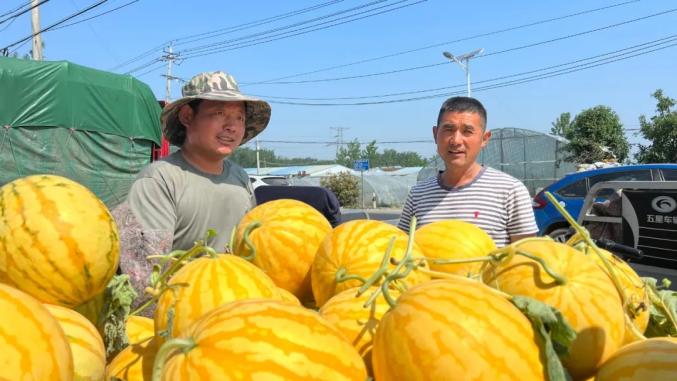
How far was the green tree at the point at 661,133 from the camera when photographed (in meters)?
23.7

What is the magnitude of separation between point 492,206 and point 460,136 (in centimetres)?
52

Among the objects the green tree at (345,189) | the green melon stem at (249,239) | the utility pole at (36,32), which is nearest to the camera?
the green melon stem at (249,239)

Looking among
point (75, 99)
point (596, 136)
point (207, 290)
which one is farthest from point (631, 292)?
point (596, 136)

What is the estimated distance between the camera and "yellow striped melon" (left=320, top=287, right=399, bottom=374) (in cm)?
127

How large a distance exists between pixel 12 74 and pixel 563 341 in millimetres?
10939

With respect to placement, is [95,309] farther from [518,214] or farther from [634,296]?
[518,214]

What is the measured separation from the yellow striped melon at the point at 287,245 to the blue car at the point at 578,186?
8.63m

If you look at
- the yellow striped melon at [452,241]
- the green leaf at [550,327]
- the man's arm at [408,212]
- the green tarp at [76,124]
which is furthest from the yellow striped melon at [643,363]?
the green tarp at [76,124]

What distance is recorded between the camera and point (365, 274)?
1596mm

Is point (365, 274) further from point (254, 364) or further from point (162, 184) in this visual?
point (162, 184)

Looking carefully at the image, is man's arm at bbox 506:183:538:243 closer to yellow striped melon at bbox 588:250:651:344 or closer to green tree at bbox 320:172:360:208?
yellow striped melon at bbox 588:250:651:344

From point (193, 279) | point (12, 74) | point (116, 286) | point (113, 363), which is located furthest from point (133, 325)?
point (12, 74)

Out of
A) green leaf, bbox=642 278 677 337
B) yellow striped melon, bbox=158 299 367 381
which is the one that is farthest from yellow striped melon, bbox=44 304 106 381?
green leaf, bbox=642 278 677 337

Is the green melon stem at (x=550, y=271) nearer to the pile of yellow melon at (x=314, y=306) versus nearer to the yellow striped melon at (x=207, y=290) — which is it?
the pile of yellow melon at (x=314, y=306)
